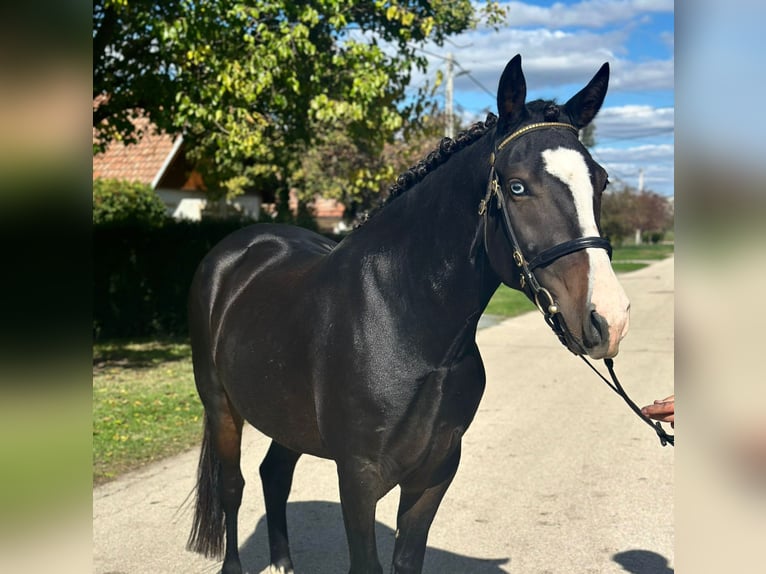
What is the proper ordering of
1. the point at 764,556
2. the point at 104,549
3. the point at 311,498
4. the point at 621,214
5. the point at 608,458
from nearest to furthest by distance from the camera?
1. the point at 764,556
2. the point at 104,549
3. the point at 311,498
4. the point at 608,458
5. the point at 621,214

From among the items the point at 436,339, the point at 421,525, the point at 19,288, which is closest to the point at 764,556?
the point at 19,288

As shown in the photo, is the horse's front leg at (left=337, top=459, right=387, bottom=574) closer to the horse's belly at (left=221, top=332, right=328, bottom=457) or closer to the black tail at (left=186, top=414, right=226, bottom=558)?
the horse's belly at (left=221, top=332, right=328, bottom=457)

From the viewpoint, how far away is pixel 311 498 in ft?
17.9

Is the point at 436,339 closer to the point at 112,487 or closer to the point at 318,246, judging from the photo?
the point at 318,246

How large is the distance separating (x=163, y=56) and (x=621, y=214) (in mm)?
59329

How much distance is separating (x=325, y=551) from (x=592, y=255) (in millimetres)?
2921

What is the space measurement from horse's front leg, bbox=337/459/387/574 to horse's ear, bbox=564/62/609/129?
1.45m

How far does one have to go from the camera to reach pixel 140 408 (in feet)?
27.3

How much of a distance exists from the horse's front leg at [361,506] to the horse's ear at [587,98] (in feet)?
4.77

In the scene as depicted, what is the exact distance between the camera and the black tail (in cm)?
424

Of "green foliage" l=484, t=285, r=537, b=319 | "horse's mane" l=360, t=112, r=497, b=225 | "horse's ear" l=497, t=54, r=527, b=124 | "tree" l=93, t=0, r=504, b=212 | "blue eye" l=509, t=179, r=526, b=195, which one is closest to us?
"blue eye" l=509, t=179, r=526, b=195

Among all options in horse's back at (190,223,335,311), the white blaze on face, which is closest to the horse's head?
the white blaze on face

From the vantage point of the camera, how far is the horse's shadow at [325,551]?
420 centimetres

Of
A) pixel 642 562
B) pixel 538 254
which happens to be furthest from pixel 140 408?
pixel 538 254
